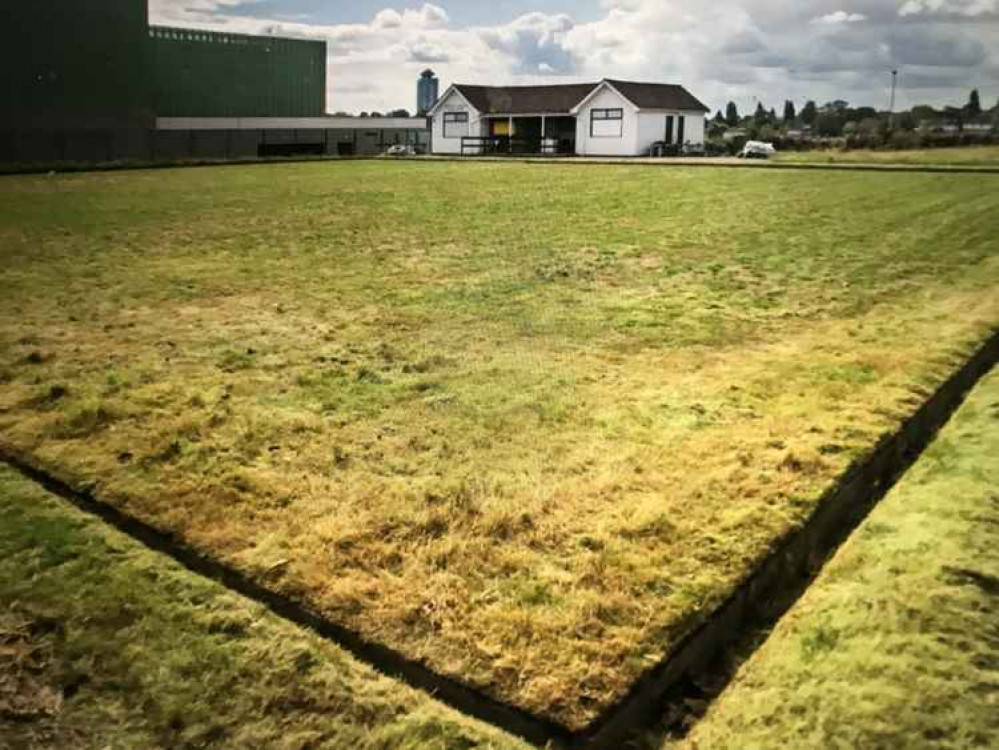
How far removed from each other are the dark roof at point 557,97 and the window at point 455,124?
144 centimetres

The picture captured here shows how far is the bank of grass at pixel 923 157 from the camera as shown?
33.0m

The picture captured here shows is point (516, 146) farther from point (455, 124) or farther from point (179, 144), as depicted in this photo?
point (179, 144)

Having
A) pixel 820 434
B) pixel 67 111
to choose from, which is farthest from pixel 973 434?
pixel 67 111

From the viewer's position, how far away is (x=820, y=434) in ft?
16.3

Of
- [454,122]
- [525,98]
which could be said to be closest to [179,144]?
[454,122]

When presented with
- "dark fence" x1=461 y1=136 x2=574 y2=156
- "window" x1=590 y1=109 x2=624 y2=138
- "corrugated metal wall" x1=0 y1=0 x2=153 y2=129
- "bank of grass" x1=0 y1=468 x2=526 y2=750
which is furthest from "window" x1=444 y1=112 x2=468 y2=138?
"bank of grass" x1=0 y1=468 x2=526 y2=750

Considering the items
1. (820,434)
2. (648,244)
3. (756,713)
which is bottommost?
(756,713)

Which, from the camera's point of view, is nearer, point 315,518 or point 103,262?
point 315,518

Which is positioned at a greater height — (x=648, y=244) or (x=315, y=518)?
(x=648, y=244)

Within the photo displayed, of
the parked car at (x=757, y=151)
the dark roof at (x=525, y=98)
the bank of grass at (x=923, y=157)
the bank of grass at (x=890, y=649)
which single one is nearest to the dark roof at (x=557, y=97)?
the dark roof at (x=525, y=98)

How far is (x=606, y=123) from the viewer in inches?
1998

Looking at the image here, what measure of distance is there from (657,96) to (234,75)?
2771cm

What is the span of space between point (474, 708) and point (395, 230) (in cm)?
1195

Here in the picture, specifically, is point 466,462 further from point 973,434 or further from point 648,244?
point 648,244
